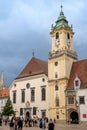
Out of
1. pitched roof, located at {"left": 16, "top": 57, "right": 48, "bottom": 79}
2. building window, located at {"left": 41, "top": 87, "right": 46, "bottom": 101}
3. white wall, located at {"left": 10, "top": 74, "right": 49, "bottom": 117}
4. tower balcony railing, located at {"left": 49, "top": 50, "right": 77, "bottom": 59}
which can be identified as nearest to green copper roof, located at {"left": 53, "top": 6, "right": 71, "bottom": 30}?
tower balcony railing, located at {"left": 49, "top": 50, "right": 77, "bottom": 59}

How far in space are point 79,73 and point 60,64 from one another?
12.6 feet

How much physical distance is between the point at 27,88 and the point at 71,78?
34.2 ft

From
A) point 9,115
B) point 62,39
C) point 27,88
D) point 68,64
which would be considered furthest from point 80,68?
point 9,115

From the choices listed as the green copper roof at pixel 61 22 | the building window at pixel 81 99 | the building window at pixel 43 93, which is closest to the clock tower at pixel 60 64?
the green copper roof at pixel 61 22

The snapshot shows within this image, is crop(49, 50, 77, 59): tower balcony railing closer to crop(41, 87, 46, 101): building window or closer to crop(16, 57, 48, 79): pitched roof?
crop(16, 57, 48, 79): pitched roof

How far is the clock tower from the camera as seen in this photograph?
1887 inches

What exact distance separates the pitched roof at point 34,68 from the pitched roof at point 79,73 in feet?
19.4

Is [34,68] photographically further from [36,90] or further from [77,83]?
[77,83]

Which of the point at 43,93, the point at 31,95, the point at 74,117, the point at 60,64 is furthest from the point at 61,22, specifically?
the point at 74,117

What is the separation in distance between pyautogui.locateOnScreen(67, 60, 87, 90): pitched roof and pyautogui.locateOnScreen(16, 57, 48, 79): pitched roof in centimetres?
590

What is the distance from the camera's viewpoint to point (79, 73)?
4894cm

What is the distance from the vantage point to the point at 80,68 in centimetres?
4975

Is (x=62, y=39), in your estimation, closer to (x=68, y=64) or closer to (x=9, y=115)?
(x=68, y=64)

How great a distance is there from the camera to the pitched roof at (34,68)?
177ft
